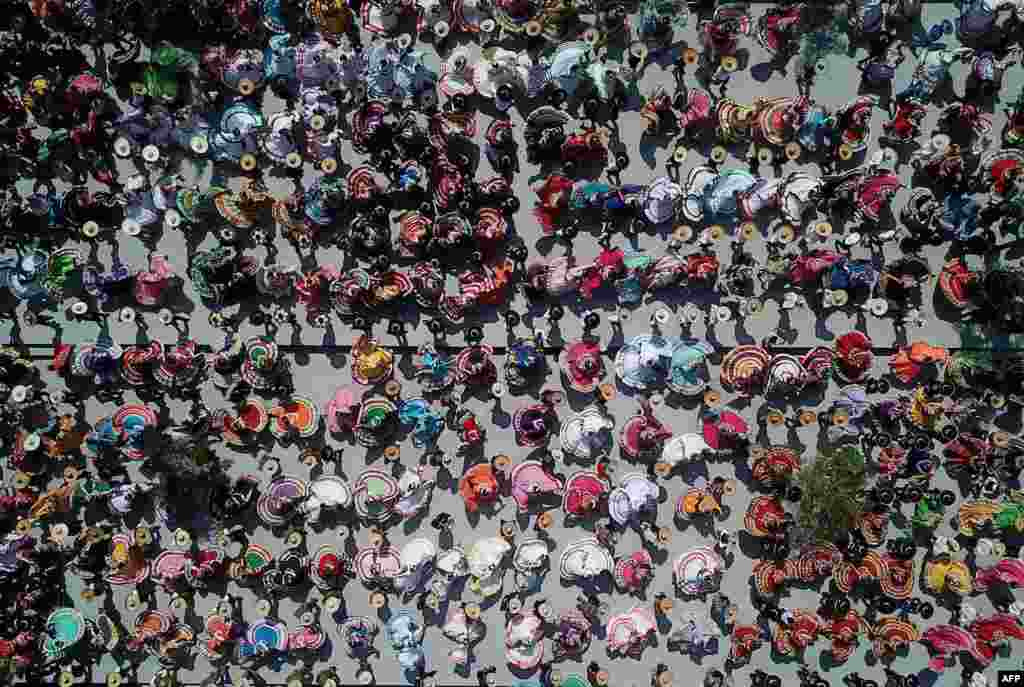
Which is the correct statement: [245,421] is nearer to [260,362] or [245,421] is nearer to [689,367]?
[260,362]

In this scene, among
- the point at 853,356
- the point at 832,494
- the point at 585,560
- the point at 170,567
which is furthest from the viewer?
the point at 170,567

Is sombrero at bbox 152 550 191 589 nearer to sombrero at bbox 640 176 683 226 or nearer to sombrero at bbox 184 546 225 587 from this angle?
sombrero at bbox 184 546 225 587

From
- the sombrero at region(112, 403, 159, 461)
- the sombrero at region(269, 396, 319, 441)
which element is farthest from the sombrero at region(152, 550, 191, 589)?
the sombrero at region(269, 396, 319, 441)

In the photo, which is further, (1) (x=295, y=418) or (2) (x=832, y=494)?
(1) (x=295, y=418)

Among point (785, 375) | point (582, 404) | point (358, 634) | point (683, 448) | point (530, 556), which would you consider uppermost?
point (785, 375)

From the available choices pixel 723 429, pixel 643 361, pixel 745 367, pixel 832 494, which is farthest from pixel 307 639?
pixel 832 494

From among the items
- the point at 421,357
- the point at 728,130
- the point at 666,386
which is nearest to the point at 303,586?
the point at 421,357

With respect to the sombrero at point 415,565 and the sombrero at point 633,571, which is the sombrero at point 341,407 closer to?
the sombrero at point 415,565
